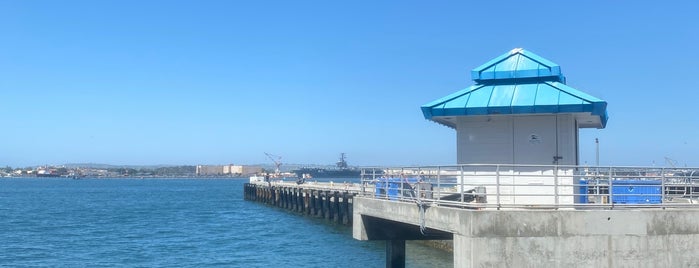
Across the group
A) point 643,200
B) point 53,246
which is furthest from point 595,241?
point 53,246

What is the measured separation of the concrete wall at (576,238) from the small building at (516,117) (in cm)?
254

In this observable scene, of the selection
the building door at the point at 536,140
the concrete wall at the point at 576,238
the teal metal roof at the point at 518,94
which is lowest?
the concrete wall at the point at 576,238

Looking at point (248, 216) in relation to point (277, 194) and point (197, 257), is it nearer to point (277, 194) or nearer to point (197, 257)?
point (277, 194)

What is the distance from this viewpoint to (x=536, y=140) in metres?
14.2

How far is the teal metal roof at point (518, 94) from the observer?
1348 cm

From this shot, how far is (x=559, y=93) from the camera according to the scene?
45.1 ft

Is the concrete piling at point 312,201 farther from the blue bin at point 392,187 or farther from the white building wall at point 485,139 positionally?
the white building wall at point 485,139

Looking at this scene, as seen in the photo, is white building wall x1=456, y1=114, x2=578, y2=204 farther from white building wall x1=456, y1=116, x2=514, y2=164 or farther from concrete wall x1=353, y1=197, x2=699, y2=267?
concrete wall x1=353, y1=197, x2=699, y2=267

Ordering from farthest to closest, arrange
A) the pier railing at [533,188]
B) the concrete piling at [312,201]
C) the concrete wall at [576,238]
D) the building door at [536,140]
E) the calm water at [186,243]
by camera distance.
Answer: the concrete piling at [312,201] → the calm water at [186,243] → the building door at [536,140] → the pier railing at [533,188] → the concrete wall at [576,238]

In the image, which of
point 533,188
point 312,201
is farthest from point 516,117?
point 312,201

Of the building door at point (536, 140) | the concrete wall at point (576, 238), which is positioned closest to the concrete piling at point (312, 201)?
the building door at point (536, 140)

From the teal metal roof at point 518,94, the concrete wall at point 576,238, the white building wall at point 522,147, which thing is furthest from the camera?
the white building wall at point 522,147

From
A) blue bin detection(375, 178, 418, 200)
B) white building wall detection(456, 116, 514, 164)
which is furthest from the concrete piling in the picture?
white building wall detection(456, 116, 514, 164)

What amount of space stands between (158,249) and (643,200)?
92.1 ft
